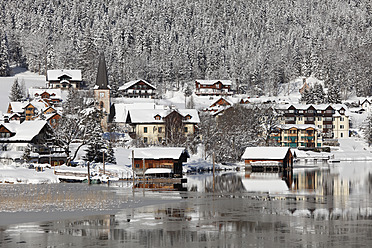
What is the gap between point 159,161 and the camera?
7025cm

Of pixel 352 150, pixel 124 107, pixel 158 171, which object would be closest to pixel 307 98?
pixel 352 150

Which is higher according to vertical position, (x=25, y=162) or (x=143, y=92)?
(x=143, y=92)

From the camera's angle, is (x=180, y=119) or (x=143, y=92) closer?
(x=180, y=119)

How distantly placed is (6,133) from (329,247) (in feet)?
204

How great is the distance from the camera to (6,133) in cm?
8181

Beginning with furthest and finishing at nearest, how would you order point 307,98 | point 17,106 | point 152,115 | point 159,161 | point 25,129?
point 307,98 < point 17,106 < point 152,115 < point 25,129 < point 159,161

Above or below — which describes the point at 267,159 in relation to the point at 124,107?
below

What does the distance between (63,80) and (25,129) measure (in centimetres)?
6107

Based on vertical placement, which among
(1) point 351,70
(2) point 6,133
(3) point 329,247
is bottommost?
(3) point 329,247

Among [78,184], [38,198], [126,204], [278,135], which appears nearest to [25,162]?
[78,184]

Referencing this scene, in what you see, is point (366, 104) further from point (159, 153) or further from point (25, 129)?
point (25, 129)

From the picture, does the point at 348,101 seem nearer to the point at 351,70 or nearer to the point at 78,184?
the point at 351,70

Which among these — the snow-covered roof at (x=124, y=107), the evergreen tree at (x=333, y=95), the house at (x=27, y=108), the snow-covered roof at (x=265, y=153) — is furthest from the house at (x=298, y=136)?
the house at (x=27, y=108)

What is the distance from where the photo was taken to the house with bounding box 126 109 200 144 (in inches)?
4111
